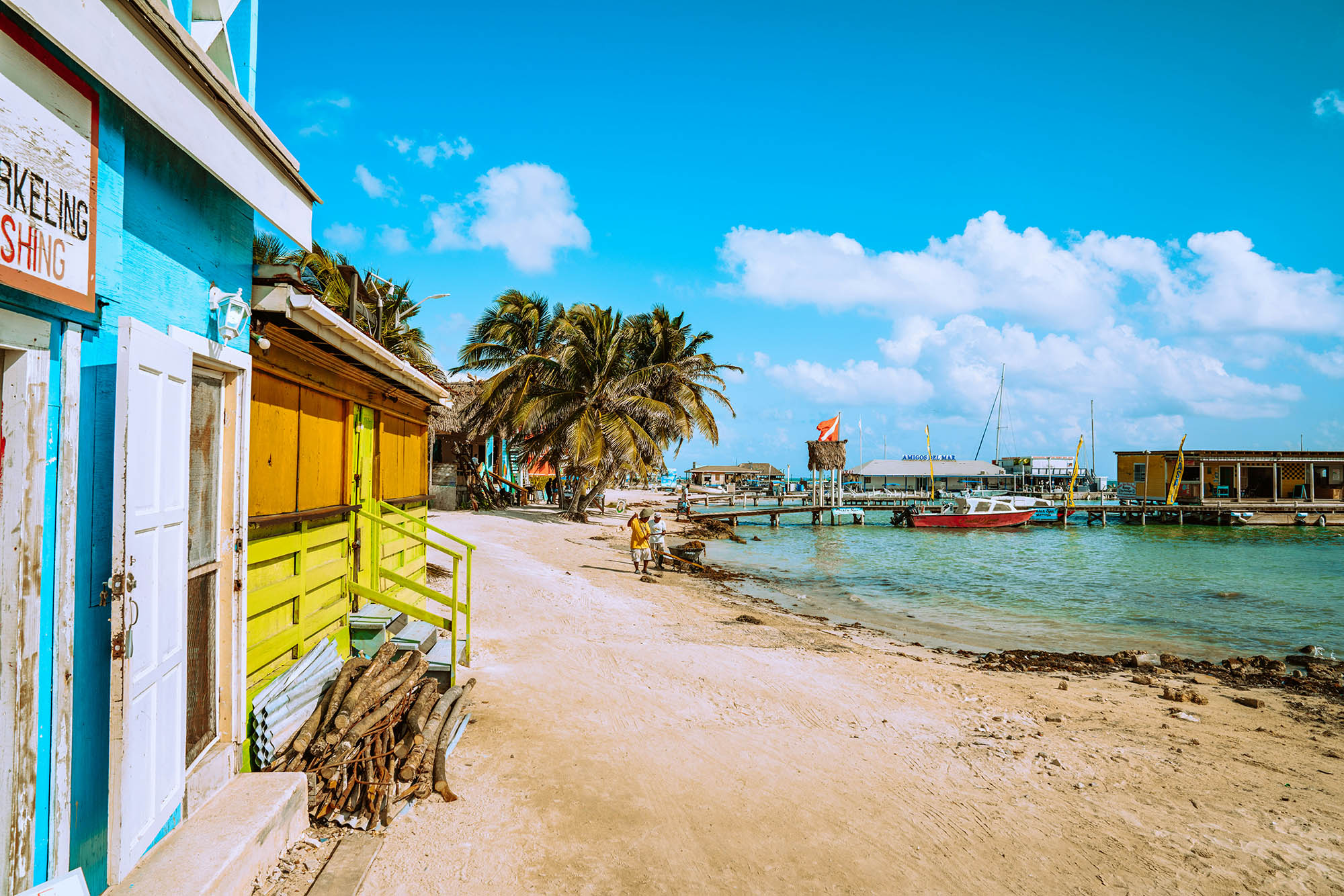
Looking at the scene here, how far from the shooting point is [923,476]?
7369cm

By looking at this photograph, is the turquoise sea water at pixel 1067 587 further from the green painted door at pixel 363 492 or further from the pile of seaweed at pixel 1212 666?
the green painted door at pixel 363 492

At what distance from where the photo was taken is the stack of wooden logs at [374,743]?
4.50 m

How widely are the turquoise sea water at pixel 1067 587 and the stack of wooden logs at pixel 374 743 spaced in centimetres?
1016

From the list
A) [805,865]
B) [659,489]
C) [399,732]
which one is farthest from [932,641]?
[659,489]

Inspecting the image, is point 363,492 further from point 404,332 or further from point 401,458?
point 404,332

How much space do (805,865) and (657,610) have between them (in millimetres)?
8754

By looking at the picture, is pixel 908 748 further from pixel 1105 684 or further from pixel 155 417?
pixel 155 417

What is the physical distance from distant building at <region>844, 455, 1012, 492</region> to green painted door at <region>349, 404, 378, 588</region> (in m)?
70.2

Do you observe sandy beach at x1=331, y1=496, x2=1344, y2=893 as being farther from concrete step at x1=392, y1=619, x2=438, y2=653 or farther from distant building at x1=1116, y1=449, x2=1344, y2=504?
distant building at x1=1116, y1=449, x2=1344, y2=504

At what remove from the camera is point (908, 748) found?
6414 mm

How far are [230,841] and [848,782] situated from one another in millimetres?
4212

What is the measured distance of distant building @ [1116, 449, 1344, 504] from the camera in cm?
4516

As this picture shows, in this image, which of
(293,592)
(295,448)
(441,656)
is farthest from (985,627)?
(295,448)

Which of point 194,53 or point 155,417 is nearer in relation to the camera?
point 155,417
